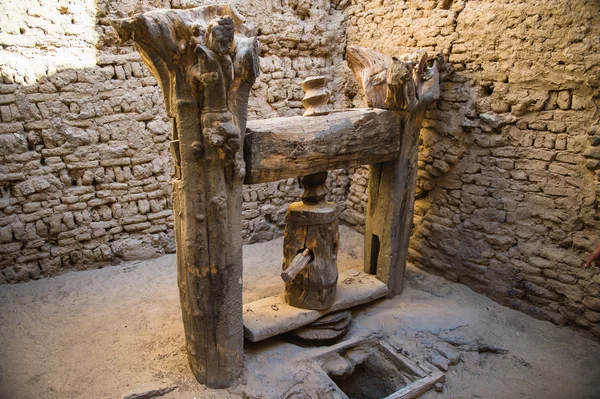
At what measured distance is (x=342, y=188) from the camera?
606 cm

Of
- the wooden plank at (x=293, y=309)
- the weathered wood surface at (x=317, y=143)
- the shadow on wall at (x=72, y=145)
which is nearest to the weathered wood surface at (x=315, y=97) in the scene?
the weathered wood surface at (x=317, y=143)

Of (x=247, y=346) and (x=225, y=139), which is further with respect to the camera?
(x=247, y=346)

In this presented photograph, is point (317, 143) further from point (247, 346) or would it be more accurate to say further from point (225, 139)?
point (247, 346)

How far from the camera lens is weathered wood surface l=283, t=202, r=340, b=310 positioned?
348 centimetres

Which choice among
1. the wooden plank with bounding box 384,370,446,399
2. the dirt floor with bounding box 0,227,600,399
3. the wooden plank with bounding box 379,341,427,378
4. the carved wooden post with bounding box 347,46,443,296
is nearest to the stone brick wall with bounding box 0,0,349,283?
the dirt floor with bounding box 0,227,600,399

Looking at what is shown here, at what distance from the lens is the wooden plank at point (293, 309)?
132 inches

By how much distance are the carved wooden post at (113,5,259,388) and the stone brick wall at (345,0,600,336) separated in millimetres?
2446

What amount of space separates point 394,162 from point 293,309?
1.66 meters

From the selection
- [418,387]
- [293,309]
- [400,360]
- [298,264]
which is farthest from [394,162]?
[418,387]

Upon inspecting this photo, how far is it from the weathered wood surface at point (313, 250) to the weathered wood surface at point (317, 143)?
1.28 feet

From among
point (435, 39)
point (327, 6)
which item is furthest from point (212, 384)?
point (327, 6)

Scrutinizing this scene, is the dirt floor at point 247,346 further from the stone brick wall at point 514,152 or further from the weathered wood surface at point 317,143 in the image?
the weathered wood surface at point 317,143

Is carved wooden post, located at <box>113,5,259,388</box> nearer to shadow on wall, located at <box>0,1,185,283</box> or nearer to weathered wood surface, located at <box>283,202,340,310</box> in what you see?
weathered wood surface, located at <box>283,202,340,310</box>

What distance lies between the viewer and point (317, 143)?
325 centimetres
